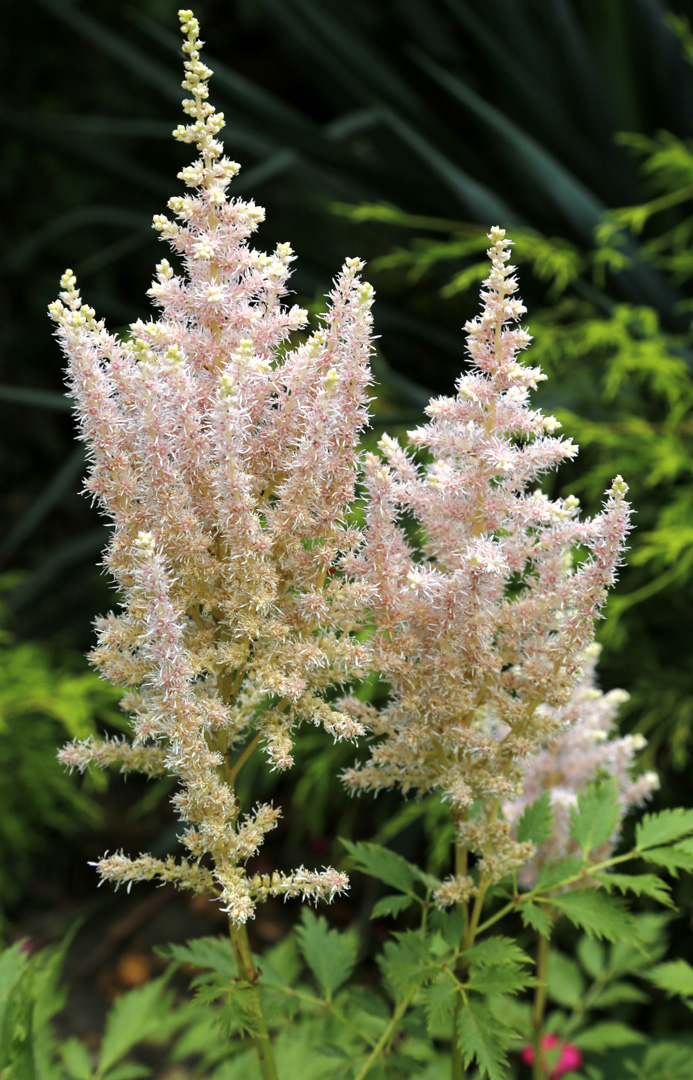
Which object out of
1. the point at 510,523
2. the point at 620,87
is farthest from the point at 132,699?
the point at 620,87

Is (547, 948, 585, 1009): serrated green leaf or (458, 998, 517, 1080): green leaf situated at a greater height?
(458, 998, 517, 1080): green leaf

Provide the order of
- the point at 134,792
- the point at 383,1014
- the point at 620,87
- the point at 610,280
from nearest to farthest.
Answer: the point at 383,1014, the point at 610,280, the point at 620,87, the point at 134,792

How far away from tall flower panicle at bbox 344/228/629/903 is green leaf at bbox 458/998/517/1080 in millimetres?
108

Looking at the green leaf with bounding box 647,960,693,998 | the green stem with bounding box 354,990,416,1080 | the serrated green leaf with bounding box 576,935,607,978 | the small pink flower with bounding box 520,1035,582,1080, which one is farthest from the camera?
the serrated green leaf with bounding box 576,935,607,978

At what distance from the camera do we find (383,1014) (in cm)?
110

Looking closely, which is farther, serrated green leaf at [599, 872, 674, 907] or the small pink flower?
the small pink flower

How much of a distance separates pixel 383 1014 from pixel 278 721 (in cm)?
45

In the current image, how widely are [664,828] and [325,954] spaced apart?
1.51 ft

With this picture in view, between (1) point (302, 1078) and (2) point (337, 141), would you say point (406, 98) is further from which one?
(1) point (302, 1078)

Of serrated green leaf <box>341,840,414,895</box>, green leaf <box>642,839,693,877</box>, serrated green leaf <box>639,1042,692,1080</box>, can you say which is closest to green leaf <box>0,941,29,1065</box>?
serrated green leaf <box>341,840,414,895</box>

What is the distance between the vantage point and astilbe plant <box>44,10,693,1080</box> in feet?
2.65

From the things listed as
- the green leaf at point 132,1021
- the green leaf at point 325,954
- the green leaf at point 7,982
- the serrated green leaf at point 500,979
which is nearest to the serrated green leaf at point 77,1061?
the green leaf at point 132,1021

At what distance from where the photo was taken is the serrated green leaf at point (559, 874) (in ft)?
3.31

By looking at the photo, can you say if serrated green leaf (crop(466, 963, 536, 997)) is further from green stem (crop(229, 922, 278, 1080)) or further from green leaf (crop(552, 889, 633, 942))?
green stem (crop(229, 922, 278, 1080))
